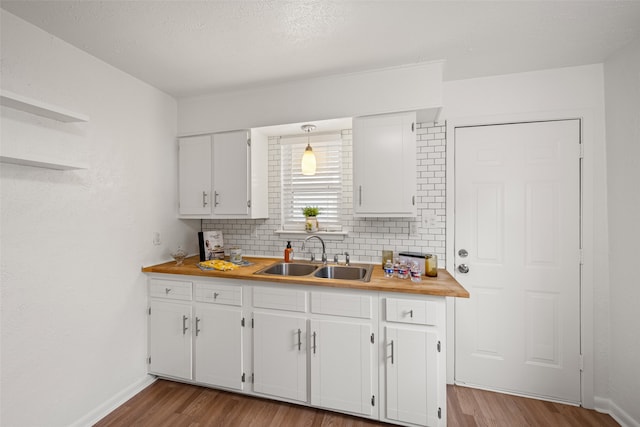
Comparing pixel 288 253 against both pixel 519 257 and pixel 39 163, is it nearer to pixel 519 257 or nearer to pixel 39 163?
pixel 39 163

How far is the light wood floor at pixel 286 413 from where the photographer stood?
1.90 meters

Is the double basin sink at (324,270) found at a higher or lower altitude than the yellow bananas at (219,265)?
lower

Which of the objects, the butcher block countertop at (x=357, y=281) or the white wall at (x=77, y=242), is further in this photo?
the butcher block countertop at (x=357, y=281)

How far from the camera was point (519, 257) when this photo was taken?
2.21 metres

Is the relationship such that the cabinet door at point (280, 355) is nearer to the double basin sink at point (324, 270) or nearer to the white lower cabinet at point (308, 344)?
the white lower cabinet at point (308, 344)

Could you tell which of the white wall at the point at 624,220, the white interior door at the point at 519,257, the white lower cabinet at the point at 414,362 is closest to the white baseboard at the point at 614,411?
the white wall at the point at 624,220

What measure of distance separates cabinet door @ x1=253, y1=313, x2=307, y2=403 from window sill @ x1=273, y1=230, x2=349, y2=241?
2.94 ft

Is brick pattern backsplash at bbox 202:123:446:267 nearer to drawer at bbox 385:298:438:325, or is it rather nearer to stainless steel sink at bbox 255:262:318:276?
stainless steel sink at bbox 255:262:318:276

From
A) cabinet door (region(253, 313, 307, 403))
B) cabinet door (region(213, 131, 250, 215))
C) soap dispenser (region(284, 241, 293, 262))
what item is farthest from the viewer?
soap dispenser (region(284, 241, 293, 262))

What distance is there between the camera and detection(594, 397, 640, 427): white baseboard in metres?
1.83

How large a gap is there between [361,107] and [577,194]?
183 cm

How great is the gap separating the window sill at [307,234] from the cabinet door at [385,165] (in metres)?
0.43

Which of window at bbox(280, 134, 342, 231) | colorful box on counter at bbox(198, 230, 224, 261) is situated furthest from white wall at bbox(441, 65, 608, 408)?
colorful box on counter at bbox(198, 230, 224, 261)

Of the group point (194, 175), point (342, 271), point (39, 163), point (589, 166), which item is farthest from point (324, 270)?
point (589, 166)
